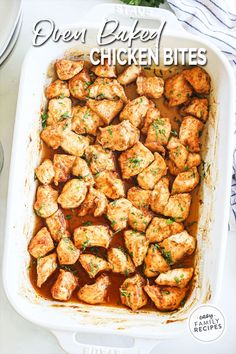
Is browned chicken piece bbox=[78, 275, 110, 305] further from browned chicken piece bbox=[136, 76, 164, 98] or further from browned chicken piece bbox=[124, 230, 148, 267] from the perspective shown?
browned chicken piece bbox=[136, 76, 164, 98]

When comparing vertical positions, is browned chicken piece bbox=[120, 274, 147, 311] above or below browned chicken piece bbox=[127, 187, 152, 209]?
below

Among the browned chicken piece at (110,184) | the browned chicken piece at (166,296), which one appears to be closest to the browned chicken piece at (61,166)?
the browned chicken piece at (110,184)

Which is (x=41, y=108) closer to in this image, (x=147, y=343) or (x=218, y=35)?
(x=218, y=35)

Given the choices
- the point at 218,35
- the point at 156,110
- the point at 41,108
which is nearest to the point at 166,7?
the point at 218,35

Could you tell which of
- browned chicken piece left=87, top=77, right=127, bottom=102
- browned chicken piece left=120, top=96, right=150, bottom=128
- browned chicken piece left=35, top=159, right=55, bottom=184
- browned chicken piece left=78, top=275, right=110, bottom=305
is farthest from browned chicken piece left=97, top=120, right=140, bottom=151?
browned chicken piece left=78, top=275, right=110, bottom=305

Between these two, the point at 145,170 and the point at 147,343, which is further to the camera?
the point at 145,170
